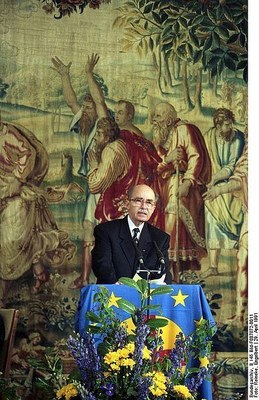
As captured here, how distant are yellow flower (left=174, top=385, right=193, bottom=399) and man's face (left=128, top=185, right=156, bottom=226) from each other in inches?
256

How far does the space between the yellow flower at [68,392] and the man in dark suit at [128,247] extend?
17.7 feet

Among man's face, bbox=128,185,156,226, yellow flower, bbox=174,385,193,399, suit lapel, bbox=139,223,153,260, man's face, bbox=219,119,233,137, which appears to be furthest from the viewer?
man's face, bbox=219,119,233,137

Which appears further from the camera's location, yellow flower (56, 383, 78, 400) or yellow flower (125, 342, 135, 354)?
yellow flower (56, 383, 78, 400)

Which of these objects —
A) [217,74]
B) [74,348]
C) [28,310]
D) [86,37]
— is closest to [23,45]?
[86,37]

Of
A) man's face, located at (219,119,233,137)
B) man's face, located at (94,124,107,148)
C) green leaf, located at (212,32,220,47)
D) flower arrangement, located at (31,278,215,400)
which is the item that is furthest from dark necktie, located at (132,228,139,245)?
flower arrangement, located at (31,278,215,400)

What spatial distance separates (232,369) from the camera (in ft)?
37.0

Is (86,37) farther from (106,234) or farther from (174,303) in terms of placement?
(174,303)

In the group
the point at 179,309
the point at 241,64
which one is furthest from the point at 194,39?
the point at 179,309

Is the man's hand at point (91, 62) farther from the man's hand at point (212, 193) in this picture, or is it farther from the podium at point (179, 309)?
the podium at point (179, 309)

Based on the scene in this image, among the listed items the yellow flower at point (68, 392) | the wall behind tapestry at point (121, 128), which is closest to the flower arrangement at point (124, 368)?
the yellow flower at point (68, 392)

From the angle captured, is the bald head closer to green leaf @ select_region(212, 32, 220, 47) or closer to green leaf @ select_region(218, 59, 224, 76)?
green leaf @ select_region(218, 59, 224, 76)

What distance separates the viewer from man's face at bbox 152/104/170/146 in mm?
11688

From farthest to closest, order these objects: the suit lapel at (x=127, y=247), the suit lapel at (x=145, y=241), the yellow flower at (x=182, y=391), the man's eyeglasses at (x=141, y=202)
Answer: the man's eyeglasses at (x=141, y=202) → the suit lapel at (x=145, y=241) → the suit lapel at (x=127, y=247) → the yellow flower at (x=182, y=391)

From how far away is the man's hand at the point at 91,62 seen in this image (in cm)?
1170
